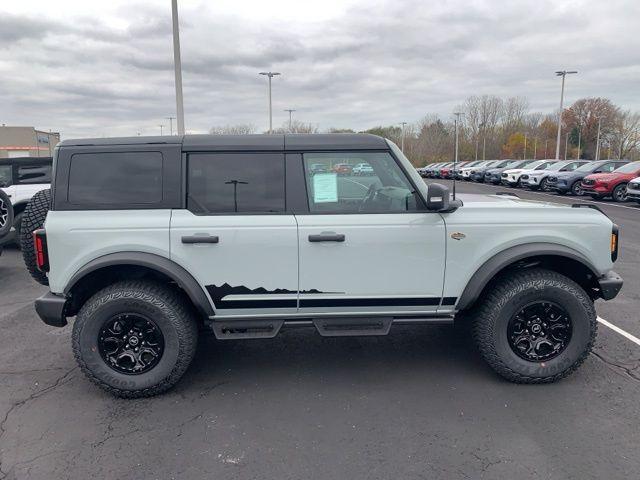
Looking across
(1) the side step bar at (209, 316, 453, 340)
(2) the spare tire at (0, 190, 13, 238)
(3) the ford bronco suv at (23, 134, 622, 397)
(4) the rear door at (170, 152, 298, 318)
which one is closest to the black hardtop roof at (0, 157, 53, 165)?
(2) the spare tire at (0, 190, 13, 238)

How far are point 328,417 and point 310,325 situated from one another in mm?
688

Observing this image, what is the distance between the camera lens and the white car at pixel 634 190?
640 inches

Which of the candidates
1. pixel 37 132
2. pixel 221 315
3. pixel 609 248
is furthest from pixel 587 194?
pixel 37 132

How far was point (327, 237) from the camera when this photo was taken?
3.53m

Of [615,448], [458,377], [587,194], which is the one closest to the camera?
[615,448]

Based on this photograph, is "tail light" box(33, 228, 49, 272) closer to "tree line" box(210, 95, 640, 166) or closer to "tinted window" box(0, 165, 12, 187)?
"tinted window" box(0, 165, 12, 187)

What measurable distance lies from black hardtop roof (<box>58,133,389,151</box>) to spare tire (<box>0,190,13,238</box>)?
12.9 feet

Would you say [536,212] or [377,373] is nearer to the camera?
[536,212]

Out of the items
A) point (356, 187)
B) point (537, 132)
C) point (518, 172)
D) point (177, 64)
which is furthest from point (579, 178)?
point (537, 132)

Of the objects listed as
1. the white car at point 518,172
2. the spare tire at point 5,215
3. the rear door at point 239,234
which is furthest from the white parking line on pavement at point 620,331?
the white car at point 518,172

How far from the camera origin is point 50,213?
3.53 meters

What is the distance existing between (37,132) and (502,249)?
55843 millimetres

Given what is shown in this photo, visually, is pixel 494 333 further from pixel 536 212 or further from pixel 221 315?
pixel 221 315

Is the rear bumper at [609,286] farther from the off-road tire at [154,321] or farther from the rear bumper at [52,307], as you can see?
the rear bumper at [52,307]
